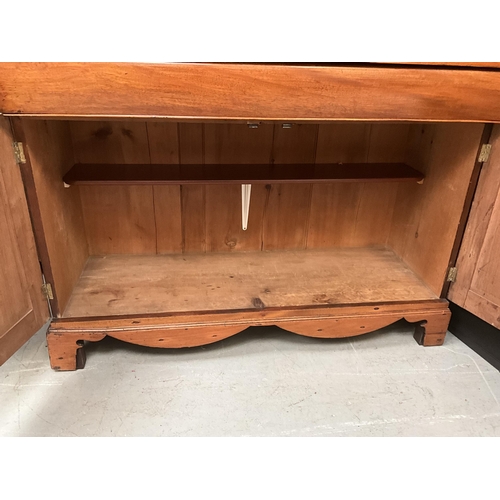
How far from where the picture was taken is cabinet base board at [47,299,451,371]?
45.4 inches

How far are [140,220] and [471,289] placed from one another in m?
1.09

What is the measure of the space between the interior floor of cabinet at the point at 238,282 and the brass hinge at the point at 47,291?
85 mm

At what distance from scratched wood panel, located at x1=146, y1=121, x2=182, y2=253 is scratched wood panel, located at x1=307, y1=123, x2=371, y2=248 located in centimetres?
49

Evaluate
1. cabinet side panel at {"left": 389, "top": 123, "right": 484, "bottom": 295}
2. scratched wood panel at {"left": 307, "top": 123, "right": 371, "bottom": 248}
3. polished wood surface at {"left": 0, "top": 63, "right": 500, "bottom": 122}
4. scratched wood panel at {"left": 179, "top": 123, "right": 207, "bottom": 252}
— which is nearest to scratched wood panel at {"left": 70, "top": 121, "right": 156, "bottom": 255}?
scratched wood panel at {"left": 179, "top": 123, "right": 207, "bottom": 252}

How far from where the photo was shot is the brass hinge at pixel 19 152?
0.94 m

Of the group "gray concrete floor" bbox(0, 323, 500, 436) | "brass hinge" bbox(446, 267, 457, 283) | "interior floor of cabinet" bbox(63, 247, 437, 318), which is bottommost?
"gray concrete floor" bbox(0, 323, 500, 436)

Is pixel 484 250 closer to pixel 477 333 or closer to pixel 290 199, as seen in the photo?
pixel 477 333

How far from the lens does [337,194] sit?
1513 mm

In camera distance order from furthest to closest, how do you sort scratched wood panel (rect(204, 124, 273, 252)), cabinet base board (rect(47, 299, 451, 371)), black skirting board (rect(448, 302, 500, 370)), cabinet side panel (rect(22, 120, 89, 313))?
Answer: scratched wood panel (rect(204, 124, 273, 252)) < black skirting board (rect(448, 302, 500, 370)) < cabinet base board (rect(47, 299, 451, 371)) < cabinet side panel (rect(22, 120, 89, 313))

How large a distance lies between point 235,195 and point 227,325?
0.48 meters

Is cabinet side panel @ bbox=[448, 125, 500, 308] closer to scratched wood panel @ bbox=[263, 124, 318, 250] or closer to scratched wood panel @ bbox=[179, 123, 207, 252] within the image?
scratched wood panel @ bbox=[263, 124, 318, 250]

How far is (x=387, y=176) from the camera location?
1315mm

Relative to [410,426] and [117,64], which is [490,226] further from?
[117,64]

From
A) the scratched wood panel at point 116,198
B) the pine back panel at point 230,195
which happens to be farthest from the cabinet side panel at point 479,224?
the scratched wood panel at point 116,198
